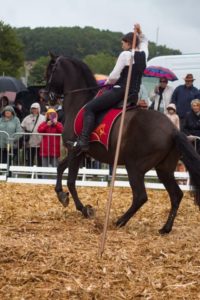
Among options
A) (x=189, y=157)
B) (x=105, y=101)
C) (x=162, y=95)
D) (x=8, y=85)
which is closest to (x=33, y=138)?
(x=162, y=95)

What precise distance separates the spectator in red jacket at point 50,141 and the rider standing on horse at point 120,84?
19.0ft

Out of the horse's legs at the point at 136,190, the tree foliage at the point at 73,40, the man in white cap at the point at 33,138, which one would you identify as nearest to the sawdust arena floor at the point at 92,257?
the horse's legs at the point at 136,190

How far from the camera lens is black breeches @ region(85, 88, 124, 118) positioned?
9820 millimetres

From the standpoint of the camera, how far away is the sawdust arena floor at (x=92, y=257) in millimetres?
5688

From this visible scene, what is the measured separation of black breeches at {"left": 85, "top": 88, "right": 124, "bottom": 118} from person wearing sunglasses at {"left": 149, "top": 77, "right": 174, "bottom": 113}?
279 inches

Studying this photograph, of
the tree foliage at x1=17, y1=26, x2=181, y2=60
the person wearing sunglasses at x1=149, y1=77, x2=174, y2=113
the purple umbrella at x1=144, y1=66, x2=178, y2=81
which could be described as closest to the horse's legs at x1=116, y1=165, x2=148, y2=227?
Result: the person wearing sunglasses at x1=149, y1=77, x2=174, y2=113

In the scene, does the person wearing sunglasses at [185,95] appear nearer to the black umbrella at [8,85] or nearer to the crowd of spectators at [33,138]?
the crowd of spectators at [33,138]

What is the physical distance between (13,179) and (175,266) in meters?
9.32

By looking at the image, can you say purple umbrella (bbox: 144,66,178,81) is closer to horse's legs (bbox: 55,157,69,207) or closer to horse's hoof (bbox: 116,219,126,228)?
horse's legs (bbox: 55,157,69,207)

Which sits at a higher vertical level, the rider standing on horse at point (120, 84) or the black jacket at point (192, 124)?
the rider standing on horse at point (120, 84)

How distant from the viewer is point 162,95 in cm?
1698

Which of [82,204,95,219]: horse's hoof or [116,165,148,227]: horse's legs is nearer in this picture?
[116,165,148,227]: horse's legs

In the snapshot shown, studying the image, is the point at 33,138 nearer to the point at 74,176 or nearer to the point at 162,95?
the point at 162,95

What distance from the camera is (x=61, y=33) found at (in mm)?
109562
